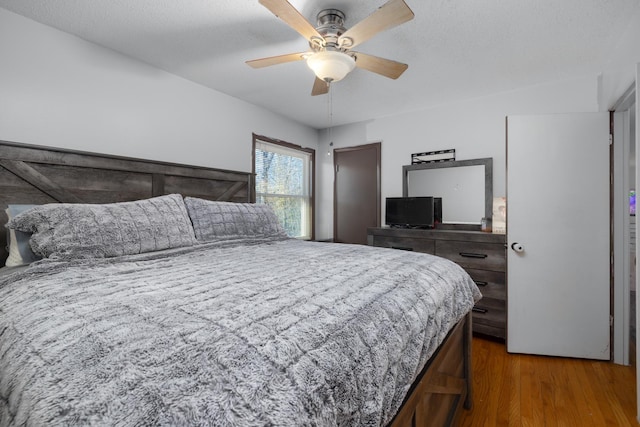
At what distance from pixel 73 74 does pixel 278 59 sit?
1508mm

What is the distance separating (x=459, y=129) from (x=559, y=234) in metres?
1.56

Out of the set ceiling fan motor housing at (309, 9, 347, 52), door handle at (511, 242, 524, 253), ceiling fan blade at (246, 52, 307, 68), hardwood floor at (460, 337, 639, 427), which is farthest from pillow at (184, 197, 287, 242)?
door handle at (511, 242, 524, 253)

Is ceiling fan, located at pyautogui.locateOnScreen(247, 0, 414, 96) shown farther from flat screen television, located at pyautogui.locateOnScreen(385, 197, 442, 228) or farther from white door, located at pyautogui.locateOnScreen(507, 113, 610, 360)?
flat screen television, located at pyautogui.locateOnScreen(385, 197, 442, 228)

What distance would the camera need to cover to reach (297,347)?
58 cm

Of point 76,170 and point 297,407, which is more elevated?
point 76,170

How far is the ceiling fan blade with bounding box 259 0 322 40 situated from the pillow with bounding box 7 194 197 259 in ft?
4.28

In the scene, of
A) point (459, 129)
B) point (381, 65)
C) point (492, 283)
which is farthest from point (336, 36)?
point (492, 283)

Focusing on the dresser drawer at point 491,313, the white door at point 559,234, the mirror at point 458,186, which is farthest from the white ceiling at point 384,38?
the dresser drawer at point 491,313

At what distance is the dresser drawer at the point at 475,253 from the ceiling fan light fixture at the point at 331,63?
6.46ft

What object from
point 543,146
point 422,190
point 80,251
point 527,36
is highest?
point 527,36

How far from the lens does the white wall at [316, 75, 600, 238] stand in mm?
2746

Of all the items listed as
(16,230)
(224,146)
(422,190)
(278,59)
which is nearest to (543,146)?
(422,190)

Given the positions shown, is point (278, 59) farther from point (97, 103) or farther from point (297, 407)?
point (297, 407)

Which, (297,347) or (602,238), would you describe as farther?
(602,238)
